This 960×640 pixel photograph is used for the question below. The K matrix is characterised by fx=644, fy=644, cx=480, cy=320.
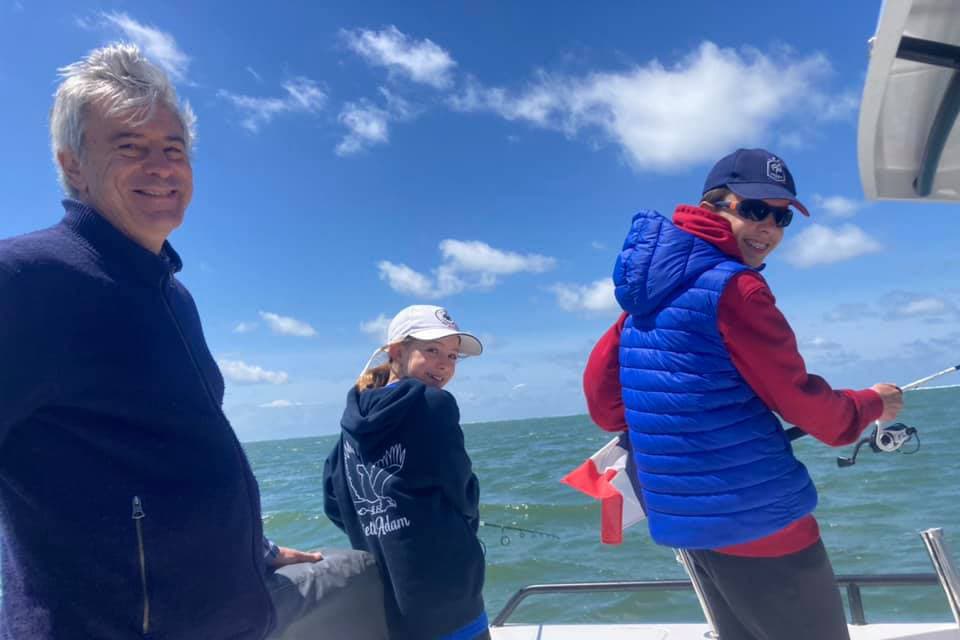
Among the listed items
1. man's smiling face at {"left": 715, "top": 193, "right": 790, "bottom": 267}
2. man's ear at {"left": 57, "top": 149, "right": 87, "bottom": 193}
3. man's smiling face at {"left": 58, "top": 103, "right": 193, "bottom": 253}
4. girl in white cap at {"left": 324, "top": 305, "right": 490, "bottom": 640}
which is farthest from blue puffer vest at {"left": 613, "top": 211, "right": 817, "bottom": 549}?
man's ear at {"left": 57, "top": 149, "right": 87, "bottom": 193}

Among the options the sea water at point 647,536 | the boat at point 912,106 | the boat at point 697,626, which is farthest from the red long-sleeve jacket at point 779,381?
the sea water at point 647,536

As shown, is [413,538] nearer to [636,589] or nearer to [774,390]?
[774,390]

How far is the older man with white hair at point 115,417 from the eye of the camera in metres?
1.06

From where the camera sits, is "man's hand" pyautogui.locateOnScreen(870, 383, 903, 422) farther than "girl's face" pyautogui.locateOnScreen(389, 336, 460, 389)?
No

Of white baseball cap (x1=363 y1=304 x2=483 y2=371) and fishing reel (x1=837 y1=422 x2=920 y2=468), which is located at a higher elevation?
white baseball cap (x1=363 y1=304 x2=483 y2=371)

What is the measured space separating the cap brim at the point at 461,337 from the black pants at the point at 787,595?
3.72 ft

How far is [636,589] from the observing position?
3.15 metres

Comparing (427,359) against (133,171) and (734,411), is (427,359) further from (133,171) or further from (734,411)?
(133,171)

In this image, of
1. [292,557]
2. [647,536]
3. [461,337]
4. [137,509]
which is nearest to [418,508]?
[292,557]

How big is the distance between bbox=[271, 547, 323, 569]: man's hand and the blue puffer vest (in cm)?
101

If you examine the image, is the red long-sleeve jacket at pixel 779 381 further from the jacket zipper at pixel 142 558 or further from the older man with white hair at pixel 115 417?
the jacket zipper at pixel 142 558

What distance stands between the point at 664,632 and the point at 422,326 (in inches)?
80.8

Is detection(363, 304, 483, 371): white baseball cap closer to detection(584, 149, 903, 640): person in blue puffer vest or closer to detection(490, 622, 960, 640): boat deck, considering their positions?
detection(584, 149, 903, 640): person in blue puffer vest

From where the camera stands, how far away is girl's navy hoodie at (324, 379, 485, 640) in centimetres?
194
